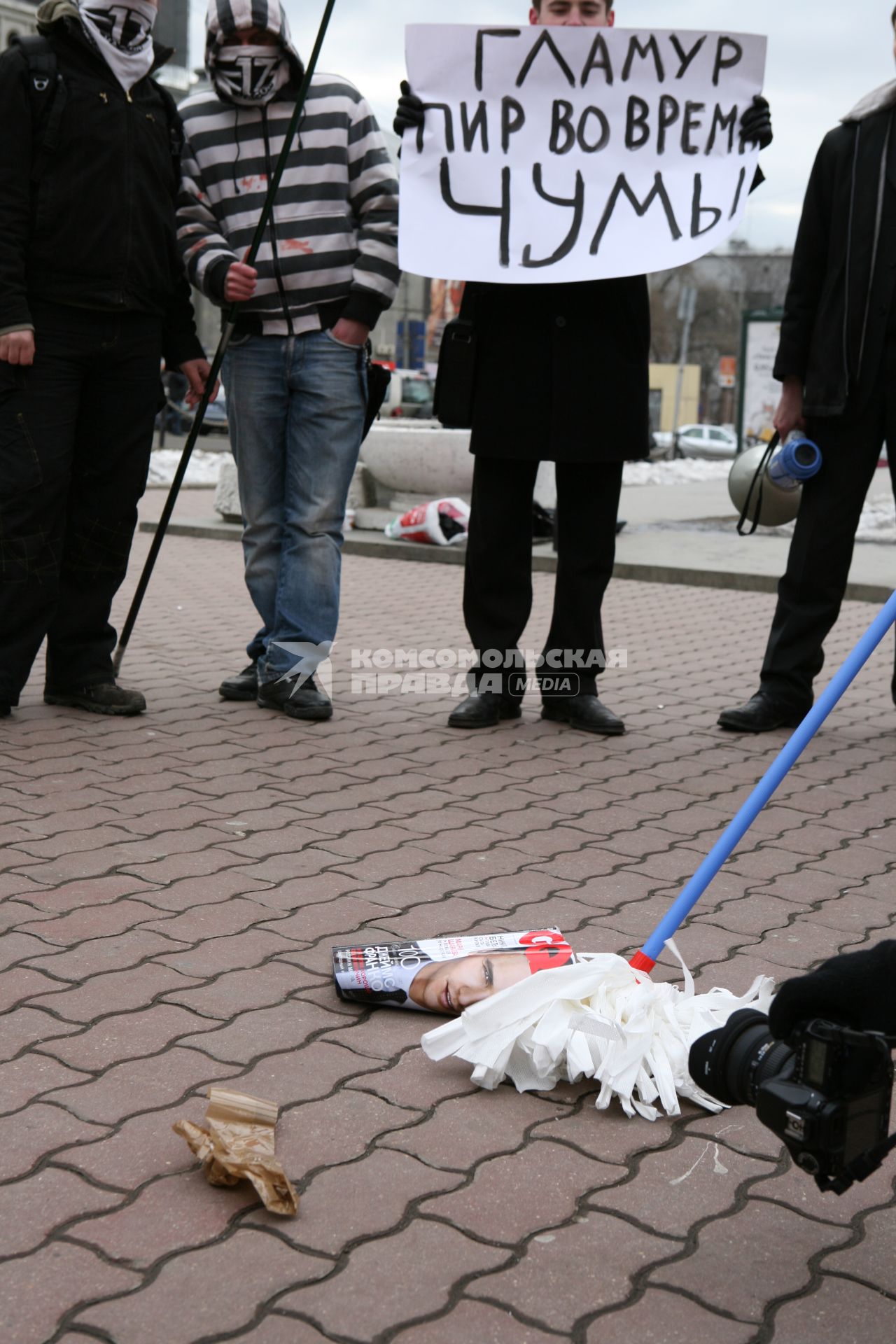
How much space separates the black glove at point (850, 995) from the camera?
166 centimetres

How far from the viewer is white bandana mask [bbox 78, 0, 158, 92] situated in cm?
473

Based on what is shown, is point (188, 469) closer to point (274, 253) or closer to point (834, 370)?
point (274, 253)

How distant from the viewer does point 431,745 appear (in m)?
5.00

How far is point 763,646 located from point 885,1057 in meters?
5.92

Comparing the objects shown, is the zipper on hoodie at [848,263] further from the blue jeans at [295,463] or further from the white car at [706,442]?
the white car at [706,442]

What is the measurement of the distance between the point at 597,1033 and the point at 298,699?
10.0 ft

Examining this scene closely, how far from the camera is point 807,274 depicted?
506 cm

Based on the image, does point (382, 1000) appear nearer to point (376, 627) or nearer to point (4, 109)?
point (4, 109)

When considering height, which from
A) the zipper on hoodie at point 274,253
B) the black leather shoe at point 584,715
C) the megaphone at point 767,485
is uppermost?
the zipper on hoodie at point 274,253

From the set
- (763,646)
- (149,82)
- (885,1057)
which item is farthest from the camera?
(763,646)

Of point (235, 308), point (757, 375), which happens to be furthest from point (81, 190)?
point (757, 375)

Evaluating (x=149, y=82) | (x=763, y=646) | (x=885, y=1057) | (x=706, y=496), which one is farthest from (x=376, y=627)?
(x=706, y=496)

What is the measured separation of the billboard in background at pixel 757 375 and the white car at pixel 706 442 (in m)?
22.9

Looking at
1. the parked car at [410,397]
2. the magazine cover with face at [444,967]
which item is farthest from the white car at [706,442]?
the magazine cover with face at [444,967]
